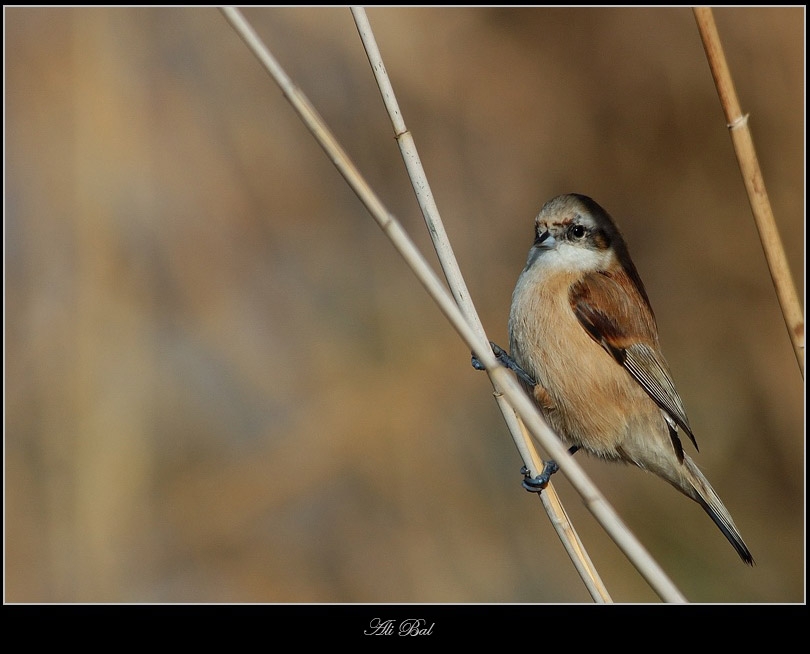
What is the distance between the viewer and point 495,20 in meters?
5.54

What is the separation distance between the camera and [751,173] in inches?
77.1

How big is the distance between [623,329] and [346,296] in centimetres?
242

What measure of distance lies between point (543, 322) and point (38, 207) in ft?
9.15

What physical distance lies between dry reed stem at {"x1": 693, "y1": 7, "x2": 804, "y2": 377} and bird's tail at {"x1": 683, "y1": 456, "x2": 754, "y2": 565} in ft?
4.13

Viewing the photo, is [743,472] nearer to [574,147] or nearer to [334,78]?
[574,147]

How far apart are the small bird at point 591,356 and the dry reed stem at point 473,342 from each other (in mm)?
1184

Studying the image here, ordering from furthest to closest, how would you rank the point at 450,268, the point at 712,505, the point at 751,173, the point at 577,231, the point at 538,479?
the point at 577,231
the point at 712,505
the point at 538,479
the point at 450,268
the point at 751,173

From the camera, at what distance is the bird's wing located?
3271 millimetres

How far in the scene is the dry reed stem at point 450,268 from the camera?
2238mm

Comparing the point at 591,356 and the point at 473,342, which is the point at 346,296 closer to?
the point at 591,356

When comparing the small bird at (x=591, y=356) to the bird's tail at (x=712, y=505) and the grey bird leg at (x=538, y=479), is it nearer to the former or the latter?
the bird's tail at (x=712, y=505)

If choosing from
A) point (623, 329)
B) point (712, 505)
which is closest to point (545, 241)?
point (623, 329)

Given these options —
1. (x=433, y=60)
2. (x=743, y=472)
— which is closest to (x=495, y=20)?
(x=433, y=60)

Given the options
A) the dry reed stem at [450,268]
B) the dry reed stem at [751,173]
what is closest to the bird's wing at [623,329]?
the dry reed stem at [450,268]
